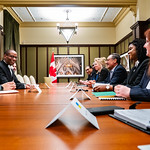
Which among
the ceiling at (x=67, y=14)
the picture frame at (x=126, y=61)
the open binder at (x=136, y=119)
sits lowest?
the open binder at (x=136, y=119)

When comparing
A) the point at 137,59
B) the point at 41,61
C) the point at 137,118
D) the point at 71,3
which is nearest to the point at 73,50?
the point at 41,61

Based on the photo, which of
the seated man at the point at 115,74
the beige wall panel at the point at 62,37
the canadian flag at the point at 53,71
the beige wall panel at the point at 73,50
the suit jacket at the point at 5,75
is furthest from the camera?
the beige wall panel at the point at 73,50

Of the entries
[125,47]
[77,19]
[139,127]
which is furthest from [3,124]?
[77,19]

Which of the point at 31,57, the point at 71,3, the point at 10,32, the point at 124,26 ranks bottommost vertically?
the point at 31,57

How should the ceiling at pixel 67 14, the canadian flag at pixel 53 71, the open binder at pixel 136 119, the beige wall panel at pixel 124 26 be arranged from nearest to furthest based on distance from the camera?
1. the open binder at pixel 136 119
2. the beige wall panel at pixel 124 26
3. the ceiling at pixel 67 14
4. the canadian flag at pixel 53 71

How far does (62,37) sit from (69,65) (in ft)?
4.27

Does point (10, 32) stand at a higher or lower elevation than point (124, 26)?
lower

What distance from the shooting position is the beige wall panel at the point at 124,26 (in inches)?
261

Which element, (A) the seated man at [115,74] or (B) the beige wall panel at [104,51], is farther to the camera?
(B) the beige wall panel at [104,51]

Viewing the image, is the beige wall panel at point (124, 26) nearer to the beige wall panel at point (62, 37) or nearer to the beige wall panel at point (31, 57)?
the beige wall panel at point (62, 37)

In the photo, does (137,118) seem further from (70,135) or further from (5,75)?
(5,75)

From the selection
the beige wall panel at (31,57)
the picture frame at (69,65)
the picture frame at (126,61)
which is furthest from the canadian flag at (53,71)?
the picture frame at (126,61)

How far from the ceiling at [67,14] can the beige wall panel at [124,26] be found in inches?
16.3

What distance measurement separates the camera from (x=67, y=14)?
732 centimetres
